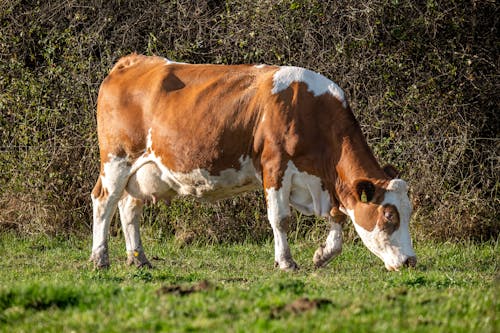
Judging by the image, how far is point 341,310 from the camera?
5758 mm

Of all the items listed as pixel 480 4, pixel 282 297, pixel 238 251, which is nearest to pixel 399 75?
pixel 480 4

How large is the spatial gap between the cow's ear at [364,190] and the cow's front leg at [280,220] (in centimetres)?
76

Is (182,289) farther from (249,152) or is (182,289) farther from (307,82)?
(307,82)

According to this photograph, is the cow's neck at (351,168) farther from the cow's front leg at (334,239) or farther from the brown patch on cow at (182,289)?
the brown patch on cow at (182,289)

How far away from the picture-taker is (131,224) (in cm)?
1024

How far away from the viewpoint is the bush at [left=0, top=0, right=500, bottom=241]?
11992mm

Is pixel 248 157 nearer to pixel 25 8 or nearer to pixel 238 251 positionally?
pixel 238 251

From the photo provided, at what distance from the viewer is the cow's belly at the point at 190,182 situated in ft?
31.1

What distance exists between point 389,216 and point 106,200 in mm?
3026

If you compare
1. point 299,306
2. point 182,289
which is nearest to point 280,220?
point 182,289

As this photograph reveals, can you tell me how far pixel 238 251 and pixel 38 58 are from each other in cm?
454

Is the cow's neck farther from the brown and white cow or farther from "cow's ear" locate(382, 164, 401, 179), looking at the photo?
"cow's ear" locate(382, 164, 401, 179)

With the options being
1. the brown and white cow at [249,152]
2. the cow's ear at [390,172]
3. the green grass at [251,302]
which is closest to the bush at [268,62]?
the cow's ear at [390,172]

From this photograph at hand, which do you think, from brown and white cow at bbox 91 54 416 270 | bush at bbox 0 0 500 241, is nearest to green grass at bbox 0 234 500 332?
brown and white cow at bbox 91 54 416 270
